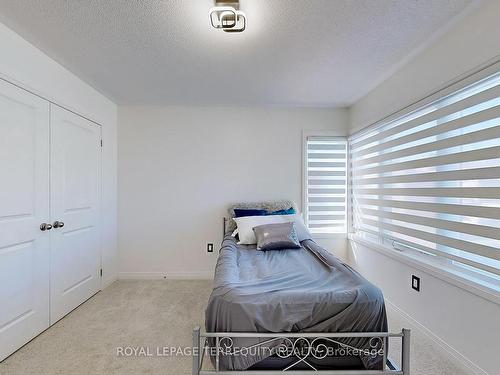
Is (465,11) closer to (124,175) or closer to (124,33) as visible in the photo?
(124,33)

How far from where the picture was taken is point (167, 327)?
2.40 m

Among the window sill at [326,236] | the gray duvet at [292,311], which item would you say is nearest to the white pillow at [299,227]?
the window sill at [326,236]

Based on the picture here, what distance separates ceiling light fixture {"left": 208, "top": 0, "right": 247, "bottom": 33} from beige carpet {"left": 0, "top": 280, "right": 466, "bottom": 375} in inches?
92.1

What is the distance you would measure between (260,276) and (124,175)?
2672 millimetres

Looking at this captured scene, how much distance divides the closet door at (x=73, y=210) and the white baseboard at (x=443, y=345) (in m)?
3.26

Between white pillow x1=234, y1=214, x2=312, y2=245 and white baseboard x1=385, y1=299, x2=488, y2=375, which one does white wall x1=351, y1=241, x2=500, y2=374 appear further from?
white pillow x1=234, y1=214, x2=312, y2=245

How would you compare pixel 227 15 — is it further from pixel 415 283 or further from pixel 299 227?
pixel 415 283

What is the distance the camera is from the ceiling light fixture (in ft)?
5.41

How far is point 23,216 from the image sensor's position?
7.00 ft

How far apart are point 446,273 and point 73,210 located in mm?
3420

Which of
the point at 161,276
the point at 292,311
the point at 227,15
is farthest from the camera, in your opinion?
the point at 161,276

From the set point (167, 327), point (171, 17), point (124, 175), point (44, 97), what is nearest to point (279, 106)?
point (171, 17)

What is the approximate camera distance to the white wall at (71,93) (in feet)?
6.71

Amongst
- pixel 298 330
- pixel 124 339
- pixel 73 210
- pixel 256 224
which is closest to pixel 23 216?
pixel 73 210
